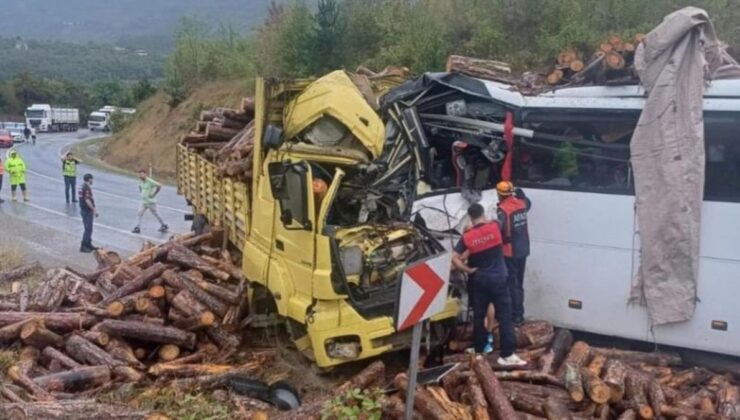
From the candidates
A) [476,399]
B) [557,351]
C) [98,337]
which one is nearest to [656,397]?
[557,351]

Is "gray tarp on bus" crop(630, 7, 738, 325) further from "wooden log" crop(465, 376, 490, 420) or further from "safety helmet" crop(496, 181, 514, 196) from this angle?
"wooden log" crop(465, 376, 490, 420)

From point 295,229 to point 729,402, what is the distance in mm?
4033

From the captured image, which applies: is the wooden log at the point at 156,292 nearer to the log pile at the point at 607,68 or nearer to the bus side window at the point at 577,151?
the bus side window at the point at 577,151

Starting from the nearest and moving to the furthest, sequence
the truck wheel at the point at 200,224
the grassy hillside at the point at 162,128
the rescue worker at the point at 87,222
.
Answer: the truck wheel at the point at 200,224
the rescue worker at the point at 87,222
the grassy hillside at the point at 162,128

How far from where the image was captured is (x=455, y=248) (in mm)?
7508

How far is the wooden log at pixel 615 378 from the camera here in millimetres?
6359

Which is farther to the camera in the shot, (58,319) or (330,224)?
(58,319)

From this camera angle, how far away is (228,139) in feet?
40.1

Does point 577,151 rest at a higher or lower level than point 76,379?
higher

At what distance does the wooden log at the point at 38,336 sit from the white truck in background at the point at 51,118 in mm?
71929

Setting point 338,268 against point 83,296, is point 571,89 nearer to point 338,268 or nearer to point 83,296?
point 338,268

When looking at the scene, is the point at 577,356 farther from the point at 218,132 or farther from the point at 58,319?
the point at 218,132

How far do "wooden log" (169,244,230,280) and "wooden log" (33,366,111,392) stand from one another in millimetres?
2140

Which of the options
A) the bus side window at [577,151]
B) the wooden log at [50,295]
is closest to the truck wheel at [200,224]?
the wooden log at [50,295]
